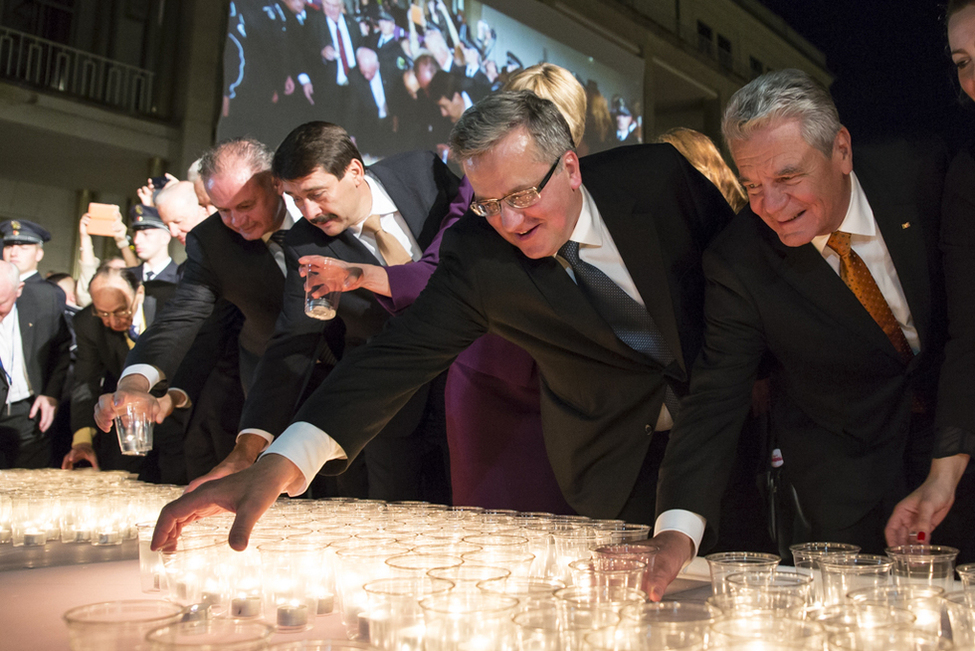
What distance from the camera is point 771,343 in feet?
6.00

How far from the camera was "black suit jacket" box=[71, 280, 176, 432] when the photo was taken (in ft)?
15.4

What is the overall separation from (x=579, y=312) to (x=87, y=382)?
156 inches

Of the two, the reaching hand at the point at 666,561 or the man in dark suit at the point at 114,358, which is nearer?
the reaching hand at the point at 666,561

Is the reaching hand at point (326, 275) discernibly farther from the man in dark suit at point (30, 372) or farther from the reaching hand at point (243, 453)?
the man in dark suit at point (30, 372)

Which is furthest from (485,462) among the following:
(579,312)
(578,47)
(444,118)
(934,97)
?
(578,47)

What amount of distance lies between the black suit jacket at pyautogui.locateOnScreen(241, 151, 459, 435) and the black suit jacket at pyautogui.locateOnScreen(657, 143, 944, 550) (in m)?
1.19

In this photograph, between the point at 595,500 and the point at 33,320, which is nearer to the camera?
the point at 595,500

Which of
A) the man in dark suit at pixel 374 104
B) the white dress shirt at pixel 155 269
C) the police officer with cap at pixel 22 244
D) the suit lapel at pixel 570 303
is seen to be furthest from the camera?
the man in dark suit at pixel 374 104

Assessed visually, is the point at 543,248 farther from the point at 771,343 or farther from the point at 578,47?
the point at 578,47

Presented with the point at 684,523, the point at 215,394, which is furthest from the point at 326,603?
the point at 215,394

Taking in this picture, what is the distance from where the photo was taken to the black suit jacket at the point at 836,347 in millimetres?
1736

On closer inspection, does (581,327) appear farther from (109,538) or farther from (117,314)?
(117,314)

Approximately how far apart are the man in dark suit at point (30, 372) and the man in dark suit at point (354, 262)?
3409 mm

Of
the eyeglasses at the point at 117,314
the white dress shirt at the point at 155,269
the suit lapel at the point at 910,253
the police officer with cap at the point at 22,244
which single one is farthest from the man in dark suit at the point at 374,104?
the suit lapel at the point at 910,253
